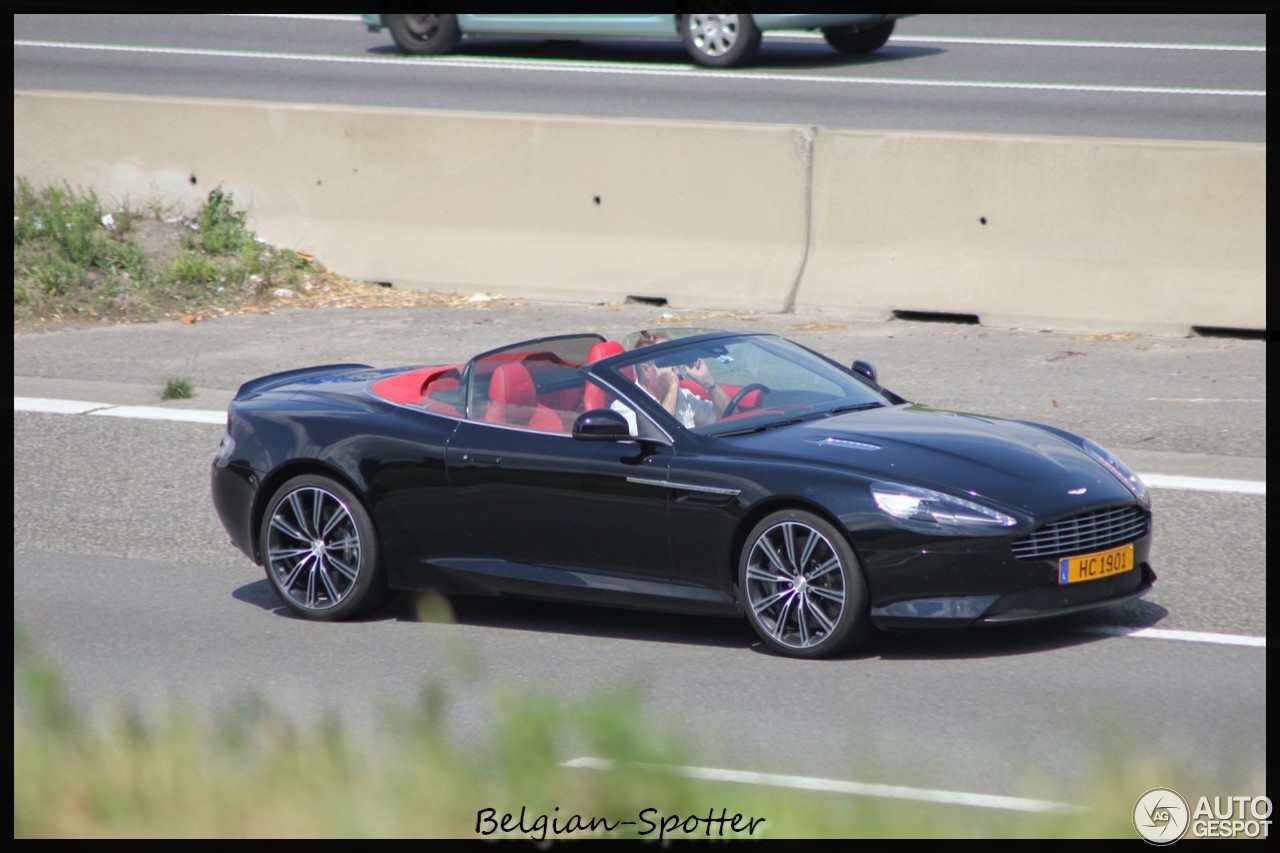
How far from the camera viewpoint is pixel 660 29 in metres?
22.7

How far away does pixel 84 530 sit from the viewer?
9.48 metres

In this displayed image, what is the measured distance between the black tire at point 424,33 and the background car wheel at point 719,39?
11.8 ft

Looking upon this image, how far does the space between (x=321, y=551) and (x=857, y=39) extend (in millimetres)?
17701

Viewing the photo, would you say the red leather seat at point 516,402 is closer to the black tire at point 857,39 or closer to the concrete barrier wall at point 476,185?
the concrete barrier wall at point 476,185

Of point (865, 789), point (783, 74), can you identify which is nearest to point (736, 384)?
point (865, 789)

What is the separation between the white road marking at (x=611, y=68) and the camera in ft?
70.5

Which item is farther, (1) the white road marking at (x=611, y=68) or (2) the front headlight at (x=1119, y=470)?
(1) the white road marking at (x=611, y=68)

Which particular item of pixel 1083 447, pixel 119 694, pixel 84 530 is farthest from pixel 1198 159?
pixel 119 694

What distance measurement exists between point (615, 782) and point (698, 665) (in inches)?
130

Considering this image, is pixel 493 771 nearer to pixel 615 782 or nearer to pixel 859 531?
pixel 615 782

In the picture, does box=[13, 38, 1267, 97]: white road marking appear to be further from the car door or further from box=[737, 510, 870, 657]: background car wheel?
box=[737, 510, 870, 657]: background car wheel

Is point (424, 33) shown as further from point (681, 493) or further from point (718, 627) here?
point (681, 493)

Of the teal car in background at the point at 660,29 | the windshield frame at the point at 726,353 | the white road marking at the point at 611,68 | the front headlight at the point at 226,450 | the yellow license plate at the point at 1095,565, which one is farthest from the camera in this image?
the teal car in background at the point at 660,29

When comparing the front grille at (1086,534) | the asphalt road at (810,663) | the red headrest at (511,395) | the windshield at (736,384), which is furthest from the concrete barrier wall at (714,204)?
the red headrest at (511,395)
